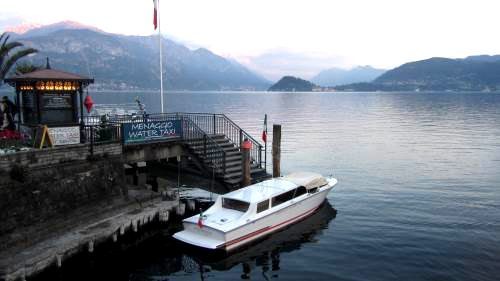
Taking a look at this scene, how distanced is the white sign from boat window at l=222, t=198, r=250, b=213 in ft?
24.7

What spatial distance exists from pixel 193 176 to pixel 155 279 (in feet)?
33.5

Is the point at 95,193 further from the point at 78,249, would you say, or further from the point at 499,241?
the point at 499,241

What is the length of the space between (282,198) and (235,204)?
8.39ft

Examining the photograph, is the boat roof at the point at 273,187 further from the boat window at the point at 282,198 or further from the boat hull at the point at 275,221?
the boat hull at the point at 275,221

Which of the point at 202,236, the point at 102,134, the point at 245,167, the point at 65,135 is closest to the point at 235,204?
the point at 202,236

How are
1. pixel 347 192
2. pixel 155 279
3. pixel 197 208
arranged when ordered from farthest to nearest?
pixel 347 192
pixel 197 208
pixel 155 279

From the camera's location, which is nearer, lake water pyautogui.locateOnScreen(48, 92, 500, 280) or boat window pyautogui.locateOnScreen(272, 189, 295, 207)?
lake water pyautogui.locateOnScreen(48, 92, 500, 280)

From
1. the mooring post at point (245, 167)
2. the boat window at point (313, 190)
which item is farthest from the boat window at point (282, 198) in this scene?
the mooring post at point (245, 167)

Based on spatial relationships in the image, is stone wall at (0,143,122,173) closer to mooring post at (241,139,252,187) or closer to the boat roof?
the boat roof

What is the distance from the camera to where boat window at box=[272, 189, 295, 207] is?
20.1m

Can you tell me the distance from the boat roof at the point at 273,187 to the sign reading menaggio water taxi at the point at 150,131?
610 centimetres

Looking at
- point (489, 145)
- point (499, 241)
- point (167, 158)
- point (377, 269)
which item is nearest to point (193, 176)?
point (167, 158)

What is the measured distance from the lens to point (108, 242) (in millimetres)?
16750

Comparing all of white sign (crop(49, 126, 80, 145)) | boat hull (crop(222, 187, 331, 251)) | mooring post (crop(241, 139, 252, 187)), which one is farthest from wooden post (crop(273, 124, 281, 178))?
white sign (crop(49, 126, 80, 145))
